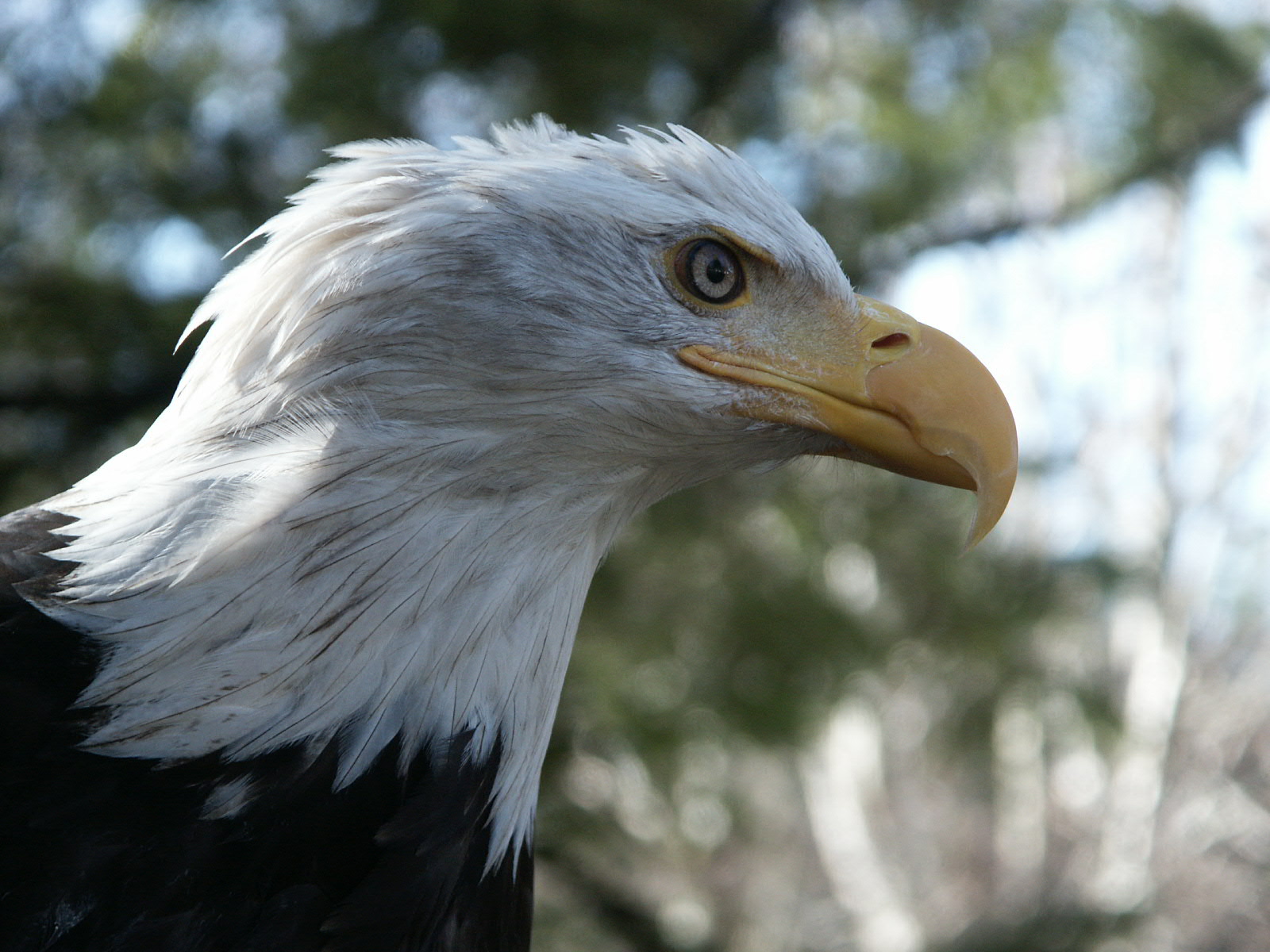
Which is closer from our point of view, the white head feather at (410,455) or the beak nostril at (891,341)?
the white head feather at (410,455)

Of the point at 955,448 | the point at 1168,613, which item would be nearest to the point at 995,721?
the point at 955,448

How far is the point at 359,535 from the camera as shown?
1.77 m

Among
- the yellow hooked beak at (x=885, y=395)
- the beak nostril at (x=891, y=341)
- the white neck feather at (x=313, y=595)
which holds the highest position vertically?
the beak nostril at (x=891, y=341)

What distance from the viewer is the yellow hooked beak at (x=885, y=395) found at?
6.59 feet

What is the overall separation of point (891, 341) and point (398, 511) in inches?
34.2

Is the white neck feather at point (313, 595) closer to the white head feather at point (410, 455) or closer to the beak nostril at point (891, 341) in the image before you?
the white head feather at point (410, 455)

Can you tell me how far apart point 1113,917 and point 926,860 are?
15.9 meters

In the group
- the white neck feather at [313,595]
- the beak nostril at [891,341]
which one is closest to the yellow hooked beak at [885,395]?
the beak nostril at [891,341]

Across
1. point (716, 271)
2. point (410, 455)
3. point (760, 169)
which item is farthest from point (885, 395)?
point (760, 169)

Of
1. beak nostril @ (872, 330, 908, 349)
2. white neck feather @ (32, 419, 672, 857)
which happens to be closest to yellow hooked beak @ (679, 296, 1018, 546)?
beak nostril @ (872, 330, 908, 349)

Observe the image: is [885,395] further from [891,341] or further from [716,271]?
[716,271]

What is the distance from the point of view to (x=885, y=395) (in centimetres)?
204

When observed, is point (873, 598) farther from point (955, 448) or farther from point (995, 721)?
point (955, 448)

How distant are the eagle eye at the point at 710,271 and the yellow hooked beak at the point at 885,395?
0.06 m
